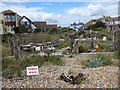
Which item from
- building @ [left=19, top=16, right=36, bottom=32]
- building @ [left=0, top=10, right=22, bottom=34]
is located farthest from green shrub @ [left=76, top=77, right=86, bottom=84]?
building @ [left=19, top=16, right=36, bottom=32]

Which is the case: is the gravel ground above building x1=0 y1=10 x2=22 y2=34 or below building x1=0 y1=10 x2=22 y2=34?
below

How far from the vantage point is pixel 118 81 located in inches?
125

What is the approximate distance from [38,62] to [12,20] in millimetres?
23449

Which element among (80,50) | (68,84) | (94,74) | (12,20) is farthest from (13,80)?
(12,20)

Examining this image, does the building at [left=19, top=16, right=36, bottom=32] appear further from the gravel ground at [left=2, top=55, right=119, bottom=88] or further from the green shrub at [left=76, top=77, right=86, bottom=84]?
the green shrub at [left=76, top=77, right=86, bottom=84]

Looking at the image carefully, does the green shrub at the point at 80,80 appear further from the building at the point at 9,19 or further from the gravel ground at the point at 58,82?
the building at the point at 9,19

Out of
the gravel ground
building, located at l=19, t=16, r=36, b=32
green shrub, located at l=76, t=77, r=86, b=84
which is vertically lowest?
the gravel ground

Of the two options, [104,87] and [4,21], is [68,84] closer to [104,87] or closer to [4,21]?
[104,87]

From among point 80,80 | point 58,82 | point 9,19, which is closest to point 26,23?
point 9,19

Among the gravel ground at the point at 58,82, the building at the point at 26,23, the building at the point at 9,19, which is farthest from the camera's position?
the building at the point at 26,23

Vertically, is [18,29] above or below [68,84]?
above

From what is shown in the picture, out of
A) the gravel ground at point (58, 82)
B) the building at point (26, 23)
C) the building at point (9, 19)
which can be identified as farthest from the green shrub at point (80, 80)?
the building at point (26, 23)

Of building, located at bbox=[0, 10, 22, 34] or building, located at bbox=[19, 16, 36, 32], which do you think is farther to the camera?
building, located at bbox=[19, 16, 36, 32]

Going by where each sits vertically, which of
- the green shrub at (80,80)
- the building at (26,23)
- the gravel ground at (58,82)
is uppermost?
the building at (26,23)
